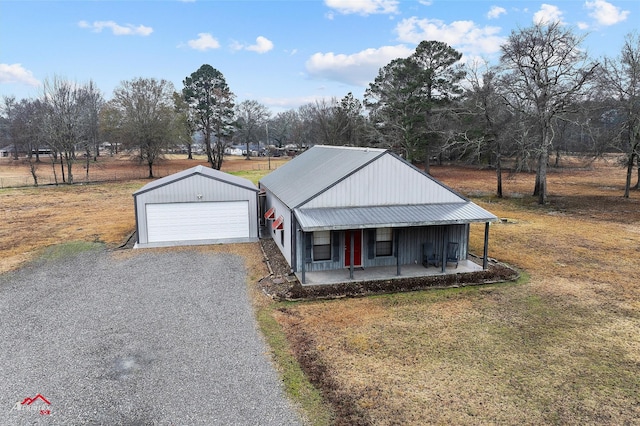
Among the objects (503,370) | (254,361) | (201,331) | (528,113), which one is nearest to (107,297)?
(201,331)

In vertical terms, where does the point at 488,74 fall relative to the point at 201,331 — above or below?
above

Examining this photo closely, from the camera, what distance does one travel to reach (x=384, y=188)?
1421 cm

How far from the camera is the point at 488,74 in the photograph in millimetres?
28656

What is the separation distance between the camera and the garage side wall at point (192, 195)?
57.8 ft

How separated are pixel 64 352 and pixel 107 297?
3314 mm

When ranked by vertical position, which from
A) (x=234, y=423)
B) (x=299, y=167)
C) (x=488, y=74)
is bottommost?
(x=234, y=423)

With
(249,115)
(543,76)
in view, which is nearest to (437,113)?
(543,76)

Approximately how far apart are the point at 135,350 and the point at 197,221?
32.3 ft

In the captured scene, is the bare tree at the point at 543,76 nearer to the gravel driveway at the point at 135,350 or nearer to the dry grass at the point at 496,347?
the dry grass at the point at 496,347

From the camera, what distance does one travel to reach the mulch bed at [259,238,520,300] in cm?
1207

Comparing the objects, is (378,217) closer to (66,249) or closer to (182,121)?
(66,249)

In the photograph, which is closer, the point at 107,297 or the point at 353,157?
the point at 107,297

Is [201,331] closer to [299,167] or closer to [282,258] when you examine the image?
[282,258]

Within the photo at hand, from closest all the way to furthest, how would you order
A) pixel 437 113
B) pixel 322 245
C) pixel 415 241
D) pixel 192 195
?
pixel 322 245 < pixel 415 241 < pixel 192 195 < pixel 437 113
